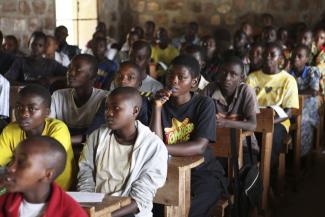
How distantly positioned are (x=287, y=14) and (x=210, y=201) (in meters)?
5.93

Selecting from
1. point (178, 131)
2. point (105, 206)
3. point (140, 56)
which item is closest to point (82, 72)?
point (178, 131)

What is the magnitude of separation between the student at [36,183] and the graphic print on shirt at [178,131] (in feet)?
3.67

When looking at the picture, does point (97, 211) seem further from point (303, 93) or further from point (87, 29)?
point (87, 29)

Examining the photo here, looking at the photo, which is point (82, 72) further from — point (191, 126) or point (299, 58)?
point (299, 58)

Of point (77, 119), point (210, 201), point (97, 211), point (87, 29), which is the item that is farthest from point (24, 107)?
point (87, 29)

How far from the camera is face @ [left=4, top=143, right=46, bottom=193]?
5.82 feet

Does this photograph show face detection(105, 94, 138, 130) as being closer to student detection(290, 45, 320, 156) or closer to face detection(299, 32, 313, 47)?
student detection(290, 45, 320, 156)

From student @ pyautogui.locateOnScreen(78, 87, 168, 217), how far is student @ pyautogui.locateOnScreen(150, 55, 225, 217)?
0.38 metres

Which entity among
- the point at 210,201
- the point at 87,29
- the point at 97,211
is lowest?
the point at 210,201

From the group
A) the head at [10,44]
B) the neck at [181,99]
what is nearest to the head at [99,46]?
the head at [10,44]

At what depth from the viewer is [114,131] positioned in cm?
250

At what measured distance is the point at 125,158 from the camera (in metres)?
2.39

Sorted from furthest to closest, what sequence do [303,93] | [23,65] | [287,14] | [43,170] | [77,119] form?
[287,14] < [23,65] < [303,93] < [77,119] < [43,170]

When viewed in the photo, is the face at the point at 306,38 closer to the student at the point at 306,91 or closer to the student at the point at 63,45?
the student at the point at 306,91
